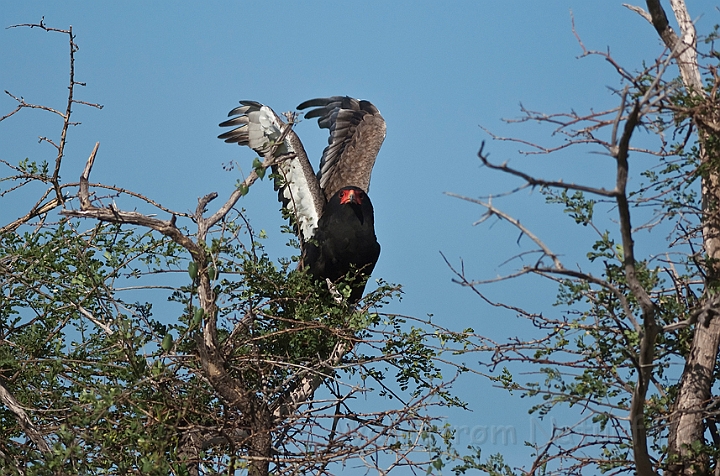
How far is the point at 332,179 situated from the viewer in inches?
305

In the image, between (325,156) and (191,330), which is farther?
(325,156)

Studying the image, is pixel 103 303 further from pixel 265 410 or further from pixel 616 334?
pixel 616 334

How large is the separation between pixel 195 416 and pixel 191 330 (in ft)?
2.10

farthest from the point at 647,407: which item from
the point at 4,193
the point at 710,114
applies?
the point at 4,193

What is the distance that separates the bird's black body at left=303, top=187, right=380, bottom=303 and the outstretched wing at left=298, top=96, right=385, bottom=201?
2.33 ft

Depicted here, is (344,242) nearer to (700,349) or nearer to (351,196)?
(351,196)

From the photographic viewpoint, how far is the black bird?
22.2ft

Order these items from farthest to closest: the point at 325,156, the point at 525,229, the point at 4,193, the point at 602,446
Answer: the point at 325,156 → the point at 4,193 → the point at 602,446 → the point at 525,229

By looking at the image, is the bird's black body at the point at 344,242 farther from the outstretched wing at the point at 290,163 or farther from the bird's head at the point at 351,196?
the outstretched wing at the point at 290,163

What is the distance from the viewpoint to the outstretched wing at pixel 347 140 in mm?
7727

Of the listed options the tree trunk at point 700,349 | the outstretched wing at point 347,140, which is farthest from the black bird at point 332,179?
the tree trunk at point 700,349

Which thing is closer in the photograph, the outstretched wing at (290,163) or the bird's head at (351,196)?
the bird's head at (351,196)

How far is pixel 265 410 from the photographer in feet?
14.7

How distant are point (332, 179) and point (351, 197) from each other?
0.99 meters
